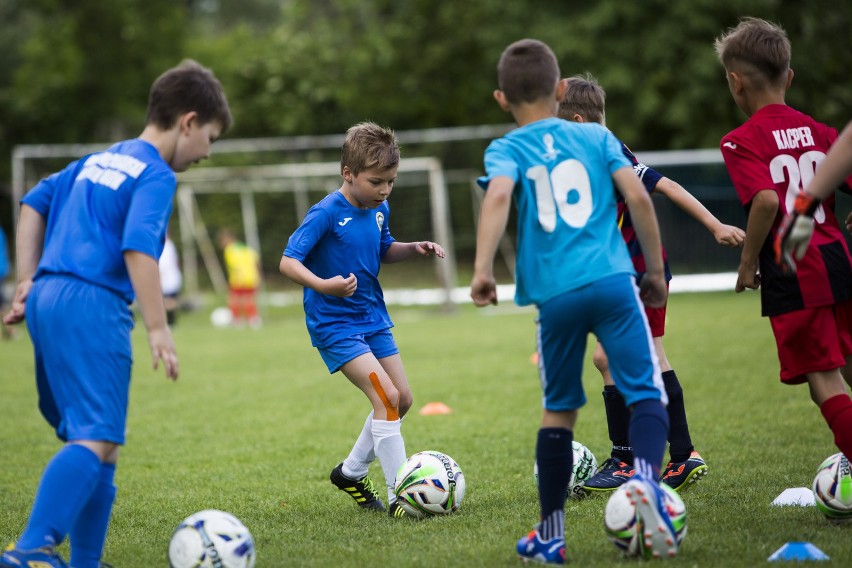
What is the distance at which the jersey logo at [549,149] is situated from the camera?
3.76m

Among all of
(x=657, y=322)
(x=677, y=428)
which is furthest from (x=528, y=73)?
(x=677, y=428)

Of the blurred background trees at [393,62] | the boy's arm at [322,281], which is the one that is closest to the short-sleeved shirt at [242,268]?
the blurred background trees at [393,62]

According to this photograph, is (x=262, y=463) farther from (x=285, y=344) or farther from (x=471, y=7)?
(x=471, y=7)

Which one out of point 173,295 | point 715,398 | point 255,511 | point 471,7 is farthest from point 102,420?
point 471,7

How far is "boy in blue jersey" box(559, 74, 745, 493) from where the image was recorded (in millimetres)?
4852

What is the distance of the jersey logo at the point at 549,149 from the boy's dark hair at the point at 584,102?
121cm

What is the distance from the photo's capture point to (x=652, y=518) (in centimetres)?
362

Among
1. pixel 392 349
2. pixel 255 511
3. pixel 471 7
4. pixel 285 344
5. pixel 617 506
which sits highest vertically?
pixel 471 7

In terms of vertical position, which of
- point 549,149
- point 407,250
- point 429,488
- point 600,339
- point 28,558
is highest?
point 549,149

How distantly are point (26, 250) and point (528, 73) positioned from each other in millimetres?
2085

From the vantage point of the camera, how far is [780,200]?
4.24 meters

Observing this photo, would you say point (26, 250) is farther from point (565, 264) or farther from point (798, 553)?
point (798, 553)

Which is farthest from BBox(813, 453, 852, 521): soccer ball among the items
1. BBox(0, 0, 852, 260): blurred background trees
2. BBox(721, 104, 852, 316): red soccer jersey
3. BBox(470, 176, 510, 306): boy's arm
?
BBox(0, 0, 852, 260): blurred background trees

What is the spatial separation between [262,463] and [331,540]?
6.74 ft
